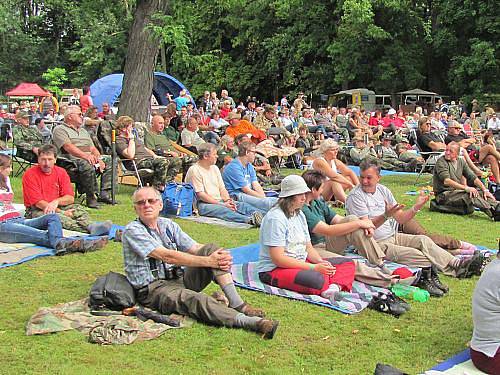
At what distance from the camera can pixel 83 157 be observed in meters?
9.68

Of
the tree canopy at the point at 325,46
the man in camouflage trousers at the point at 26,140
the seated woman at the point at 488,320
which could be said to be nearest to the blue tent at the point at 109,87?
the tree canopy at the point at 325,46

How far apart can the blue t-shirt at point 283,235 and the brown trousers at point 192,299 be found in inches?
27.6

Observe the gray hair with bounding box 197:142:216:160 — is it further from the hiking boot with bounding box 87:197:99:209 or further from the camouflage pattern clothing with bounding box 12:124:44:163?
the camouflage pattern clothing with bounding box 12:124:44:163

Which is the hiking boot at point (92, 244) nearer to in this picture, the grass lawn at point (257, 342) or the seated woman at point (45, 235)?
the seated woman at point (45, 235)

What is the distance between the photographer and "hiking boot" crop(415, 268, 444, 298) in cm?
582

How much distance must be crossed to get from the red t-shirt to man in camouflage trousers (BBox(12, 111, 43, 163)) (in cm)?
313

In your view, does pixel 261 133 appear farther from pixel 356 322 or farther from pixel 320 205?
pixel 356 322

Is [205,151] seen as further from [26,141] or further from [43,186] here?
[26,141]

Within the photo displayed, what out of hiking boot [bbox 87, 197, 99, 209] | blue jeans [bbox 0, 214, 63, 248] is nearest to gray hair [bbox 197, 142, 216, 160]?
hiking boot [bbox 87, 197, 99, 209]

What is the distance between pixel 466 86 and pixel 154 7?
76.7 ft

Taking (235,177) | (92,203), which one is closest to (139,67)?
(92,203)

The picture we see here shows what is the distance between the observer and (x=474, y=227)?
29.6 ft

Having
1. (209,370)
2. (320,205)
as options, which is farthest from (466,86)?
(209,370)

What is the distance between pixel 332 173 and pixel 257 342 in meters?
4.62
